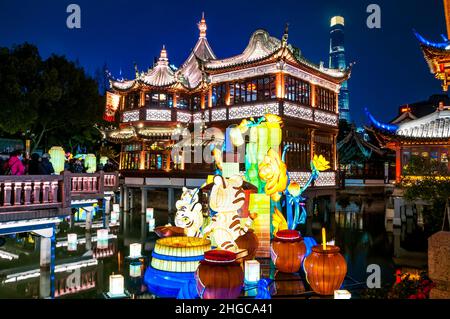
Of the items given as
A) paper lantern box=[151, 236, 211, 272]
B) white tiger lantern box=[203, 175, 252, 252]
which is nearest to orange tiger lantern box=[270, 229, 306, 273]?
white tiger lantern box=[203, 175, 252, 252]

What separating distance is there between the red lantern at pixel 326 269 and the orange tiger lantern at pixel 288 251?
159 cm

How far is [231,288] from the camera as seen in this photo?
6695 millimetres

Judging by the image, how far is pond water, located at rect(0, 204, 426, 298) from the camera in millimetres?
8508

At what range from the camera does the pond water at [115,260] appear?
27.9 ft

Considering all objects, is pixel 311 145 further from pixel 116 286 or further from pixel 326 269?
pixel 116 286

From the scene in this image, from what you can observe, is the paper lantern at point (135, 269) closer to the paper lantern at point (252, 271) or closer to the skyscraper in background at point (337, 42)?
the paper lantern at point (252, 271)

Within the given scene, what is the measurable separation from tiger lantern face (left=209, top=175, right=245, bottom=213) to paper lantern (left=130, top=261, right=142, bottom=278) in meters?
3.20

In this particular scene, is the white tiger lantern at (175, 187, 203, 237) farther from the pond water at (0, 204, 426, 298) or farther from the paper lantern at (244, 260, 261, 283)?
the paper lantern at (244, 260, 261, 283)

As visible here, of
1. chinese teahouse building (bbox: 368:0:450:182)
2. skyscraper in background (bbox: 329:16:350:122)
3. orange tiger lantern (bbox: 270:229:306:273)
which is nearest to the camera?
orange tiger lantern (bbox: 270:229:306:273)

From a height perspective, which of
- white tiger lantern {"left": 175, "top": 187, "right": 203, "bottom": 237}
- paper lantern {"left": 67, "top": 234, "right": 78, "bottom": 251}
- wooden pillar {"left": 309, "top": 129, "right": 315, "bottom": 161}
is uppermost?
wooden pillar {"left": 309, "top": 129, "right": 315, "bottom": 161}

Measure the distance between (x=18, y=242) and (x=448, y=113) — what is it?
20.7m

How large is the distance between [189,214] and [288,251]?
9.98 ft

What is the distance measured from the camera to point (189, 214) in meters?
10.6
